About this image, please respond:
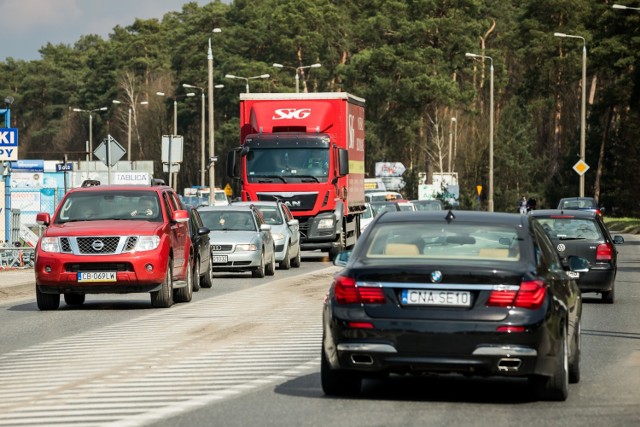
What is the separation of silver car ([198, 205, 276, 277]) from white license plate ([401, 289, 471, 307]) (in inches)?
791

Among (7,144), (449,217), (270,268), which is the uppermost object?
(7,144)

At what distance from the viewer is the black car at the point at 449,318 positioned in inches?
421

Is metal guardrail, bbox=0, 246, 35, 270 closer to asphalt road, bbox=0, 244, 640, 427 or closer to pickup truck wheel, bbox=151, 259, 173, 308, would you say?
pickup truck wheel, bbox=151, 259, 173, 308

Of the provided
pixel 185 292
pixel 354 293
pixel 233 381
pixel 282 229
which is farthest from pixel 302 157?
pixel 354 293

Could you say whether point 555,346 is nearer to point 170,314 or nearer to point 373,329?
point 373,329

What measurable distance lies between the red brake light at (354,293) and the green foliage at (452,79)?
6144 cm

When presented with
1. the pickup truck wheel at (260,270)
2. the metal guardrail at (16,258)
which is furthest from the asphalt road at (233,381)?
the metal guardrail at (16,258)

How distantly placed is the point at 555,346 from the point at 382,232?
1.60 m

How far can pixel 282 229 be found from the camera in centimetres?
3512

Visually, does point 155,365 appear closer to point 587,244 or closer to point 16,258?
point 587,244

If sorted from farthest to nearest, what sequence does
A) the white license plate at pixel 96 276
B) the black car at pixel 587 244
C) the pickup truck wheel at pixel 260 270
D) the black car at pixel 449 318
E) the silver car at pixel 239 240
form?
the pickup truck wheel at pixel 260 270, the silver car at pixel 239 240, the black car at pixel 587 244, the white license plate at pixel 96 276, the black car at pixel 449 318

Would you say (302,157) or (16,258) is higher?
(302,157)

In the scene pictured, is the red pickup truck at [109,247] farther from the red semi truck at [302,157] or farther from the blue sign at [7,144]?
the red semi truck at [302,157]

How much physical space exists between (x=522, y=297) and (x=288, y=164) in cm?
2783
